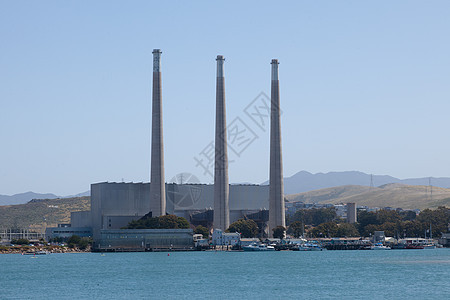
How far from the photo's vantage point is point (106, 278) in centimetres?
12231

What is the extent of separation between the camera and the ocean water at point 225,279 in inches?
3917

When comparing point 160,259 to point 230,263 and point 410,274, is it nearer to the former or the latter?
point 230,263

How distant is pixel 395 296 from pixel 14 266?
88.1 m

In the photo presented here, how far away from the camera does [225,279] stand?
393 ft

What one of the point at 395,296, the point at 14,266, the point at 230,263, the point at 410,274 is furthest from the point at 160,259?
the point at 395,296

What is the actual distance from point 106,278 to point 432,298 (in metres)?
50.2

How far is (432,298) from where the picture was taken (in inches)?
3718

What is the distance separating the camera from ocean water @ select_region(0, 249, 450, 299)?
326 feet

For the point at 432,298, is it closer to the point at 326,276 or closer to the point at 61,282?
the point at 326,276

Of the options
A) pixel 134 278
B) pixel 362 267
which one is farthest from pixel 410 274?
pixel 134 278

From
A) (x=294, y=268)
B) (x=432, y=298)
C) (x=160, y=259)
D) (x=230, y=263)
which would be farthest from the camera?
(x=160, y=259)

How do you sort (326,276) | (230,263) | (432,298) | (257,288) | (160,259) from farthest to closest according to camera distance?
1. (160,259)
2. (230,263)
3. (326,276)
4. (257,288)
5. (432,298)

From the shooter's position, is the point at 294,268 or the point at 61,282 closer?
the point at 61,282

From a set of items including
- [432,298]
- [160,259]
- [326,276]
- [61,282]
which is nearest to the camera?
[432,298]
